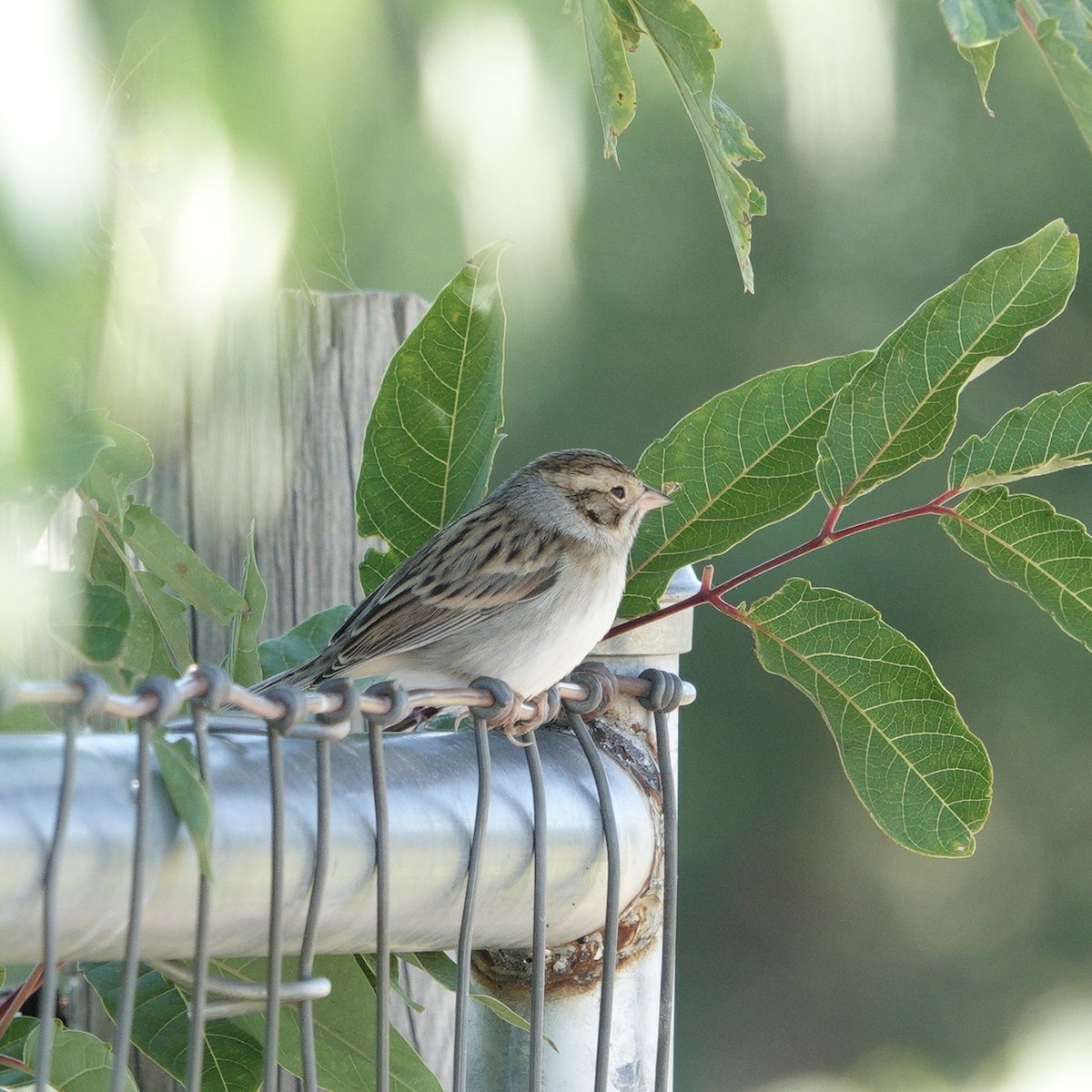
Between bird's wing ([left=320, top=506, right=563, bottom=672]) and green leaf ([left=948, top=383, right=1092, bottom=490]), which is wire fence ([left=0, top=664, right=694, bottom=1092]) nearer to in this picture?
green leaf ([left=948, top=383, right=1092, bottom=490])

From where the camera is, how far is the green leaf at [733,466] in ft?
3.89

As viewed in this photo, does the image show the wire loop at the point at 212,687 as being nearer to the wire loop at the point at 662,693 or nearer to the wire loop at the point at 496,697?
the wire loop at the point at 496,697

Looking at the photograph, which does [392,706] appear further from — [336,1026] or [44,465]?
[44,465]

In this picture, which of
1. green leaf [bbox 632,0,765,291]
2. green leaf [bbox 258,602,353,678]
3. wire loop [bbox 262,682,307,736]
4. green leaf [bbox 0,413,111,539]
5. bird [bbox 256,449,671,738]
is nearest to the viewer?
green leaf [bbox 0,413,111,539]

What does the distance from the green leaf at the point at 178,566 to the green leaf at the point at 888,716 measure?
0.40m

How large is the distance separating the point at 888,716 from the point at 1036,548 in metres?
0.17

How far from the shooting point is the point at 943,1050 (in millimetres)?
5816

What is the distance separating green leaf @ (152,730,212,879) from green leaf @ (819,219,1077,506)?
60 centimetres

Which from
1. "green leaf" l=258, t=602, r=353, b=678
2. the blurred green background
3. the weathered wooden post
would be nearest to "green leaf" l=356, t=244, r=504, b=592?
"green leaf" l=258, t=602, r=353, b=678

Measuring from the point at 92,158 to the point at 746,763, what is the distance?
5597 mm

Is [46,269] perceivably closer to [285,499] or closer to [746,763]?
[285,499]

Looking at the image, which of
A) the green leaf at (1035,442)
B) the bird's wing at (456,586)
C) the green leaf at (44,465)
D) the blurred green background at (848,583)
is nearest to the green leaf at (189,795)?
the green leaf at (44,465)

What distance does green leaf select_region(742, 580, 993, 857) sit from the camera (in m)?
1.15

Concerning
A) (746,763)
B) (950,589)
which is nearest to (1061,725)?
(950,589)
